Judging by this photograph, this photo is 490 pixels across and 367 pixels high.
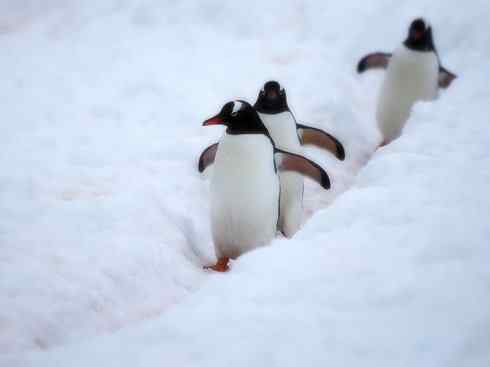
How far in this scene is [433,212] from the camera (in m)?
1.73

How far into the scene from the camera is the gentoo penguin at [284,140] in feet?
9.05

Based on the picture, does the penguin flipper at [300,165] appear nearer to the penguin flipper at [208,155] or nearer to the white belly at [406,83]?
the penguin flipper at [208,155]

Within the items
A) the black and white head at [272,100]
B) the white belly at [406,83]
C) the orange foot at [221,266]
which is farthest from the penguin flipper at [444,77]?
the orange foot at [221,266]

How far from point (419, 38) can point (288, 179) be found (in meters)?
1.54

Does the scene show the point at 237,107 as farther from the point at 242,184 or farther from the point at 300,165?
the point at 300,165

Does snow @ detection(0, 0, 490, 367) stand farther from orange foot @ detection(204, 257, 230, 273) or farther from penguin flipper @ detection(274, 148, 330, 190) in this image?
penguin flipper @ detection(274, 148, 330, 190)

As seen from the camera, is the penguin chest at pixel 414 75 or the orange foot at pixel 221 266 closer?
the orange foot at pixel 221 266

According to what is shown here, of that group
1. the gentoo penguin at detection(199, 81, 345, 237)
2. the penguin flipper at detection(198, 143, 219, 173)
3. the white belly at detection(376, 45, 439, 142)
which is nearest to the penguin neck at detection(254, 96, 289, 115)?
the gentoo penguin at detection(199, 81, 345, 237)

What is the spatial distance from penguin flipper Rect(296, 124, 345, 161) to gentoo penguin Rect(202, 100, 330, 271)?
47 cm

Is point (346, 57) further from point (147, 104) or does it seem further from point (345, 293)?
point (345, 293)

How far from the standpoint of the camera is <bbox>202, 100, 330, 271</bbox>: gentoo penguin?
7.84 feet

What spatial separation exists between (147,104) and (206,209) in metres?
1.26

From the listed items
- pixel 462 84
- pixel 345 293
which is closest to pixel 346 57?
pixel 462 84

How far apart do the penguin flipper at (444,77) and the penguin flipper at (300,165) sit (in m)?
1.69
